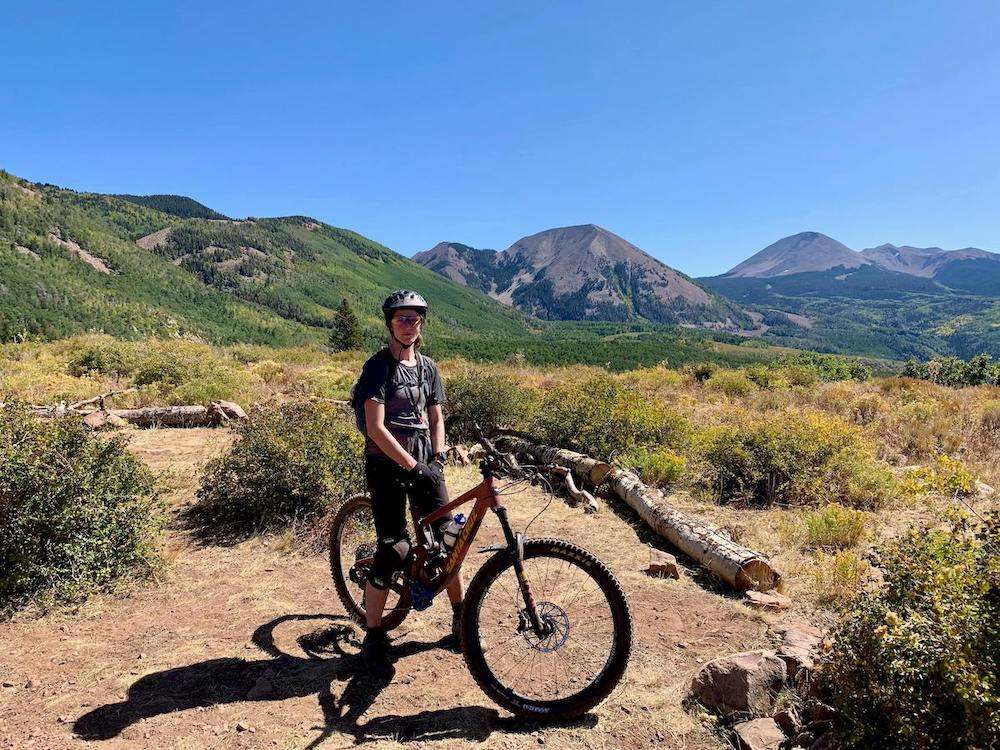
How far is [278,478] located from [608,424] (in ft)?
19.1

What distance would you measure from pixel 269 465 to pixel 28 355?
20.6m

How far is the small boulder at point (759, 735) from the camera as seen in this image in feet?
9.33

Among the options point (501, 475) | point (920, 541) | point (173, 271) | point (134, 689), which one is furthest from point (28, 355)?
point (173, 271)

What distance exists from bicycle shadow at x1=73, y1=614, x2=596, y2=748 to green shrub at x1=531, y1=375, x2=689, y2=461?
5.81 meters

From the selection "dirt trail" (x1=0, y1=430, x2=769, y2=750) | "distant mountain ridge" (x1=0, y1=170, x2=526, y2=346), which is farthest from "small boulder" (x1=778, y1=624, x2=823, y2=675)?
"distant mountain ridge" (x1=0, y1=170, x2=526, y2=346)

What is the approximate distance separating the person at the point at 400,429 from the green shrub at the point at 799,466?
5.69 metres

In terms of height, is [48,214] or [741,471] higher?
[48,214]

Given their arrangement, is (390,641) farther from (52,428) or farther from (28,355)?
(28,355)

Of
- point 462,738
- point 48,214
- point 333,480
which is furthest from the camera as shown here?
point 48,214

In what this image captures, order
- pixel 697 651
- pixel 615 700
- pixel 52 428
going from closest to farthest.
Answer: pixel 615 700 < pixel 697 651 < pixel 52 428

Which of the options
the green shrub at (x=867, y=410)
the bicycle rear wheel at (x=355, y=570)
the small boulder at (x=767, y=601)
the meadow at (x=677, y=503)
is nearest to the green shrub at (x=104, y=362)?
the meadow at (x=677, y=503)

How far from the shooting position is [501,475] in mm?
3105

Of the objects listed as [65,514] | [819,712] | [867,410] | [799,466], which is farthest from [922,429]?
[65,514]

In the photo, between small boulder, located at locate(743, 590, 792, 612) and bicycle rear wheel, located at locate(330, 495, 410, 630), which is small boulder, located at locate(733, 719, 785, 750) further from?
bicycle rear wheel, located at locate(330, 495, 410, 630)
